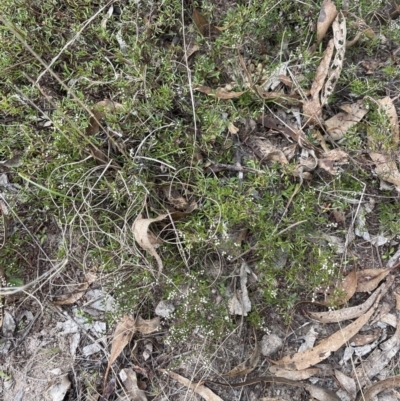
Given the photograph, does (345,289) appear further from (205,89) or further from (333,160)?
(205,89)

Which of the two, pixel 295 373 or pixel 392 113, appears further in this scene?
pixel 392 113

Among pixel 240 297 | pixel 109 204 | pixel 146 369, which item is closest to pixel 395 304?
pixel 240 297

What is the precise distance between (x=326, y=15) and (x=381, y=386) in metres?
1.97

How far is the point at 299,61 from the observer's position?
8.39 ft

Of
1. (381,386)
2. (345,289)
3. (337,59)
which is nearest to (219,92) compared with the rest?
(337,59)

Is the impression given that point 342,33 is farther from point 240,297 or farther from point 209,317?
point 209,317

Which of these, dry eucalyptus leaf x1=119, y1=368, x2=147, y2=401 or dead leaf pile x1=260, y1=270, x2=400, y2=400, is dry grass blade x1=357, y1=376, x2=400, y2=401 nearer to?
dead leaf pile x1=260, y1=270, x2=400, y2=400

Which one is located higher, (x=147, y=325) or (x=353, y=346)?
(x=147, y=325)

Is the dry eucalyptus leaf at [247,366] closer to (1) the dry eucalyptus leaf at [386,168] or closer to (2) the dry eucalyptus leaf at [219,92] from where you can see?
(1) the dry eucalyptus leaf at [386,168]

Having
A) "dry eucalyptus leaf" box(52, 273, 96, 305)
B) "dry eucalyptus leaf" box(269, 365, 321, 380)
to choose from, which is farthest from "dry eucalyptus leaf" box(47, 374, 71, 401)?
"dry eucalyptus leaf" box(269, 365, 321, 380)

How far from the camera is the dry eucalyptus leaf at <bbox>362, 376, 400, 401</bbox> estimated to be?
2.33 metres

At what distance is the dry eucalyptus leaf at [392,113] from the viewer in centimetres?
247

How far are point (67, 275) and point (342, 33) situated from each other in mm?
1995

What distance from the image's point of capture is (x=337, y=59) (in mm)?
2488
